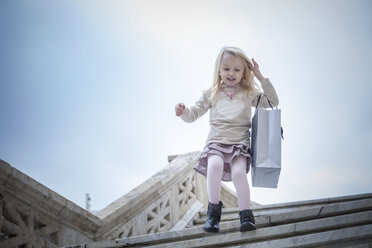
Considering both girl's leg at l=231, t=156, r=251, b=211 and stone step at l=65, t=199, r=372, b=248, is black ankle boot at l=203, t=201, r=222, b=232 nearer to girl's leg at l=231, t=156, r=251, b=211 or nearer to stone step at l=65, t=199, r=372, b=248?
stone step at l=65, t=199, r=372, b=248

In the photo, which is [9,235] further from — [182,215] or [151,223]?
[182,215]

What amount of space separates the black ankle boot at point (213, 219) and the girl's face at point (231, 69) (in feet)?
3.57

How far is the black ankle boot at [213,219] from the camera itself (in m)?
3.67

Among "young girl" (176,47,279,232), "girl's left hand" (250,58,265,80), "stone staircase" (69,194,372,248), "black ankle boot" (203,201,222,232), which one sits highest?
"girl's left hand" (250,58,265,80)

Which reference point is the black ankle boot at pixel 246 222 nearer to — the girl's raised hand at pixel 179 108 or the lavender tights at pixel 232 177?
the lavender tights at pixel 232 177

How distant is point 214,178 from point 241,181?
21 cm

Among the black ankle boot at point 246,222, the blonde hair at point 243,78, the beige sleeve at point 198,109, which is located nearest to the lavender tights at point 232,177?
the black ankle boot at point 246,222

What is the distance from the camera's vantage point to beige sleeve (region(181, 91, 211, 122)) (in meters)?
4.27

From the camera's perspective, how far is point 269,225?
3.67 metres

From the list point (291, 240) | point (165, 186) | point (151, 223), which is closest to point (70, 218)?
point (151, 223)

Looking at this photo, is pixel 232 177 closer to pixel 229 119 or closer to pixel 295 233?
pixel 229 119

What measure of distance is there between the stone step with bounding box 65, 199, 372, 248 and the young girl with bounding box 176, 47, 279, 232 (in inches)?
4.5

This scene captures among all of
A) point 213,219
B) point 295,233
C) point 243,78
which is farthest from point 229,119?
point 295,233

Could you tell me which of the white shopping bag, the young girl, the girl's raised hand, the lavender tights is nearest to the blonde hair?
the young girl
